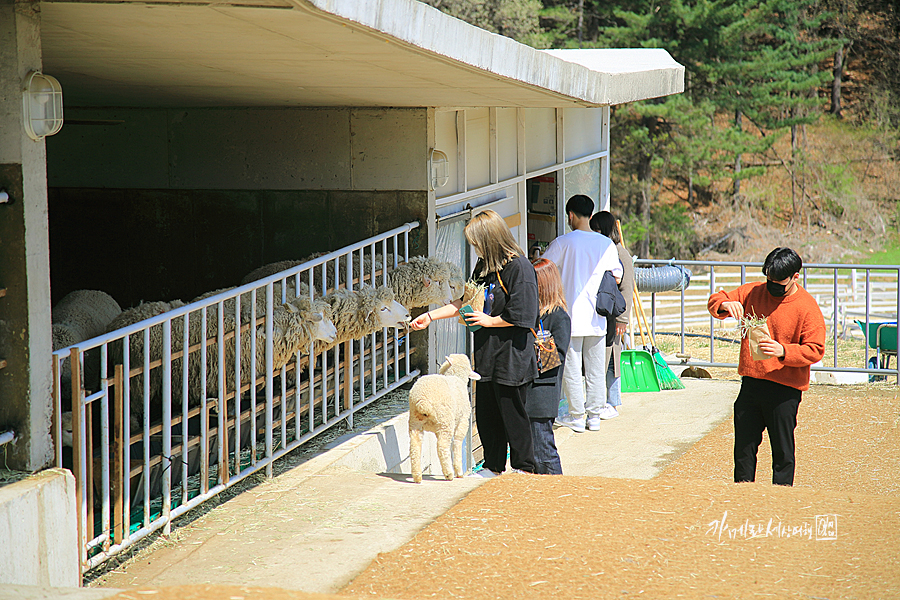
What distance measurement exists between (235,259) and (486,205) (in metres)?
2.54

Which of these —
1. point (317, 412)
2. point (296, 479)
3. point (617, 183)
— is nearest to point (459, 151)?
point (317, 412)

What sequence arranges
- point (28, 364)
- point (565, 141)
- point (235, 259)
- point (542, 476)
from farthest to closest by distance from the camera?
point (565, 141)
point (235, 259)
point (542, 476)
point (28, 364)

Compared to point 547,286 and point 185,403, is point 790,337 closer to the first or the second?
point 547,286

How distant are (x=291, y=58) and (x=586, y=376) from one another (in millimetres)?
4656

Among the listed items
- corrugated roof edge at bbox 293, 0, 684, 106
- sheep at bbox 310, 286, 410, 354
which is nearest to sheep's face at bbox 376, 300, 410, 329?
sheep at bbox 310, 286, 410, 354

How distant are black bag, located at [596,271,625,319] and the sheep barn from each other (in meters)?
1.45

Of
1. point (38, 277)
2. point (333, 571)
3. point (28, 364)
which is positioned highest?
point (38, 277)

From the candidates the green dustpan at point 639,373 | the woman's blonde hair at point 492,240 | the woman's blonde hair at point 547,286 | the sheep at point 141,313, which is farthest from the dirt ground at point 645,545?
the green dustpan at point 639,373

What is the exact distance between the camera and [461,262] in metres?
8.76

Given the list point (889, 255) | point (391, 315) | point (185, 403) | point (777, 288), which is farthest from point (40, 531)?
point (889, 255)

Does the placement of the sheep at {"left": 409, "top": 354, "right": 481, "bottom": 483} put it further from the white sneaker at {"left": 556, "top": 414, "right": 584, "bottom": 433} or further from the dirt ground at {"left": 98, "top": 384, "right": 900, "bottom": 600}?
the white sneaker at {"left": 556, "top": 414, "right": 584, "bottom": 433}

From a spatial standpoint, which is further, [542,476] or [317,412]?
[317,412]

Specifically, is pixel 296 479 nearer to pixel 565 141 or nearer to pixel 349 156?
pixel 349 156

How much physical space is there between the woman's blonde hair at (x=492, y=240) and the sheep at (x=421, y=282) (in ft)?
4.55
